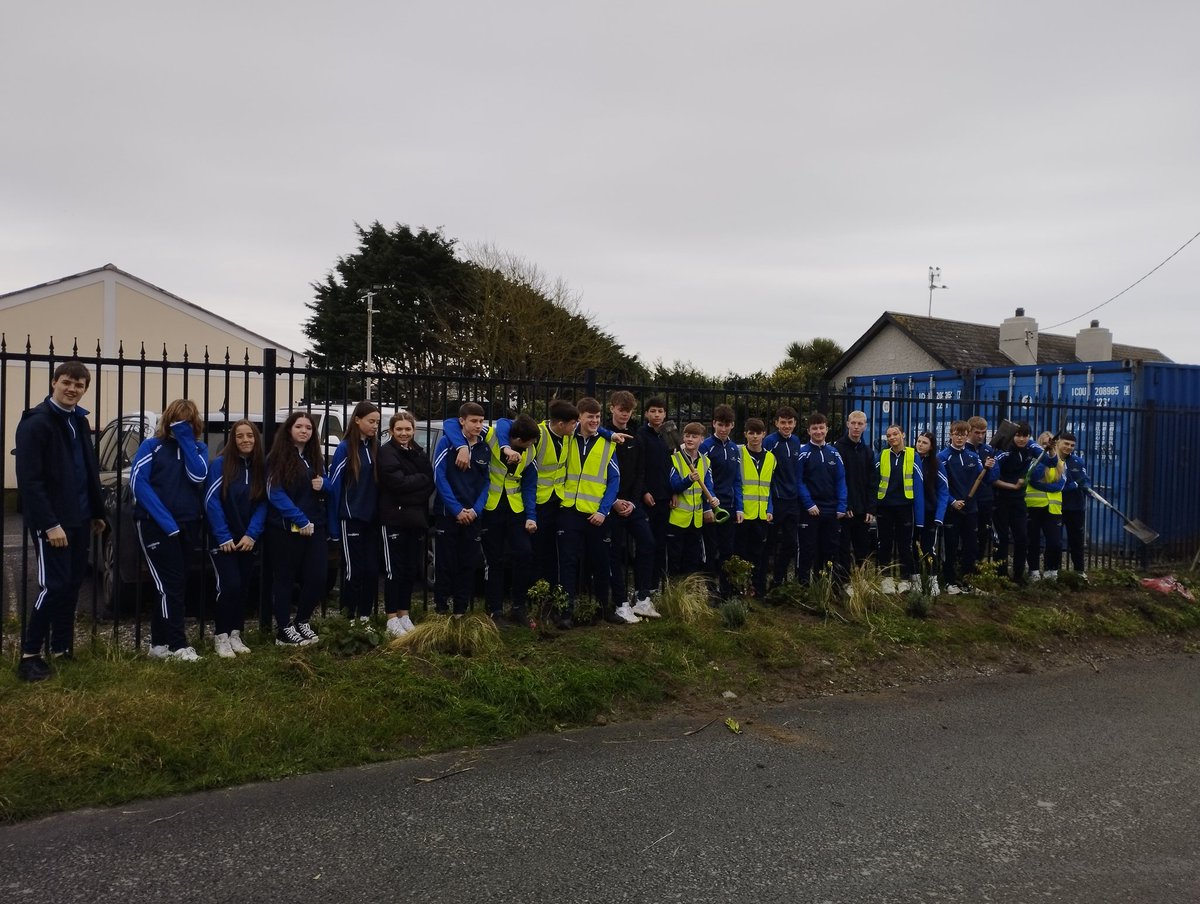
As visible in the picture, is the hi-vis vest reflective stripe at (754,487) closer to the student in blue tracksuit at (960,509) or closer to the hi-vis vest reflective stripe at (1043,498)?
the student in blue tracksuit at (960,509)

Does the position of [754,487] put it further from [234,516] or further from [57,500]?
[57,500]

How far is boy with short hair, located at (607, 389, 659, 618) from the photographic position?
685 cm

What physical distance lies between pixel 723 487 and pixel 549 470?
1635 mm

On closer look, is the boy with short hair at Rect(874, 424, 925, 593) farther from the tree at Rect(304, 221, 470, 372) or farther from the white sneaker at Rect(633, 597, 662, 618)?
the tree at Rect(304, 221, 470, 372)

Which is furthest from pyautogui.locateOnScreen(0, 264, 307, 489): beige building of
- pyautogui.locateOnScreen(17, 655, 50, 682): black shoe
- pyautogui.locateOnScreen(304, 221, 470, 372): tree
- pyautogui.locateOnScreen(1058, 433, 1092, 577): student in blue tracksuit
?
pyautogui.locateOnScreen(1058, 433, 1092, 577): student in blue tracksuit

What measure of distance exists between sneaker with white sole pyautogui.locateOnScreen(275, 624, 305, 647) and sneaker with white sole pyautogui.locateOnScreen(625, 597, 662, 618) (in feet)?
8.23

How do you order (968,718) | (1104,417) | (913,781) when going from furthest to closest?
(1104,417) → (968,718) → (913,781)

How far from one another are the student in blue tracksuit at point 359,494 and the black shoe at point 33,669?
1.90m

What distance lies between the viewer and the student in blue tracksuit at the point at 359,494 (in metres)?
6.15

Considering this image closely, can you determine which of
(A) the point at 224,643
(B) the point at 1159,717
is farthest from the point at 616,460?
(B) the point at 1159,717

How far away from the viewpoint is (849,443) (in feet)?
26.6

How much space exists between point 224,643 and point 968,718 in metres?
4.79

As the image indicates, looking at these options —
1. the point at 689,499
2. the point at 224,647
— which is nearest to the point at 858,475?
the point at 689,499

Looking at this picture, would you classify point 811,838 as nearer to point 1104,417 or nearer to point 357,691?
point 357,691
